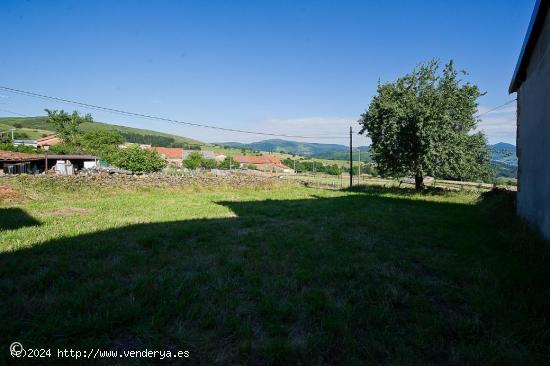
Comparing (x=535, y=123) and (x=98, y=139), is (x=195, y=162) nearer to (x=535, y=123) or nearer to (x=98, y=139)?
(x=98, y=139)

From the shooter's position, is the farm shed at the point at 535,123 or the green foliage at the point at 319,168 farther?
the green foliage at the point at 319,168

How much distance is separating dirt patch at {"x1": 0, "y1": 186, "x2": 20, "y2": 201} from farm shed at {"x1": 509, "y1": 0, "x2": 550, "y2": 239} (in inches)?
691

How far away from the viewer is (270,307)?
352 centimetres

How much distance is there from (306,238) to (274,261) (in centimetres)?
201

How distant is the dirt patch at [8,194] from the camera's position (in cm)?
1212

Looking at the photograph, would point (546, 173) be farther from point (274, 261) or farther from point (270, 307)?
point (270, 307)

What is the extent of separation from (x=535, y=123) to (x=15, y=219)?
14226mm

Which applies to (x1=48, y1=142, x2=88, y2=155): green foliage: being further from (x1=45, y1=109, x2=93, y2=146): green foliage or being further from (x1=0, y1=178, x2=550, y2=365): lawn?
(x1=0, y1=178, x2=550, y2=365): lawn

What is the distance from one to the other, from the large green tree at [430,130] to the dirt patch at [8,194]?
69.1 feet

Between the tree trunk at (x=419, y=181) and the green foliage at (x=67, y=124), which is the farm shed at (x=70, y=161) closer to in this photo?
the green foliage at (x=67, y=124)

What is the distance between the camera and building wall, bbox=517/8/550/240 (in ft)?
21.6

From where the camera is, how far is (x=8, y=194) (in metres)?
12.4

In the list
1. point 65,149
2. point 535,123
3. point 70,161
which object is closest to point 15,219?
point 535,123

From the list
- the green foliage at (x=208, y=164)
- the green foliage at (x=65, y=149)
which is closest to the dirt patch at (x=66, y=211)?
the green foliage at (x=65, y=149)
